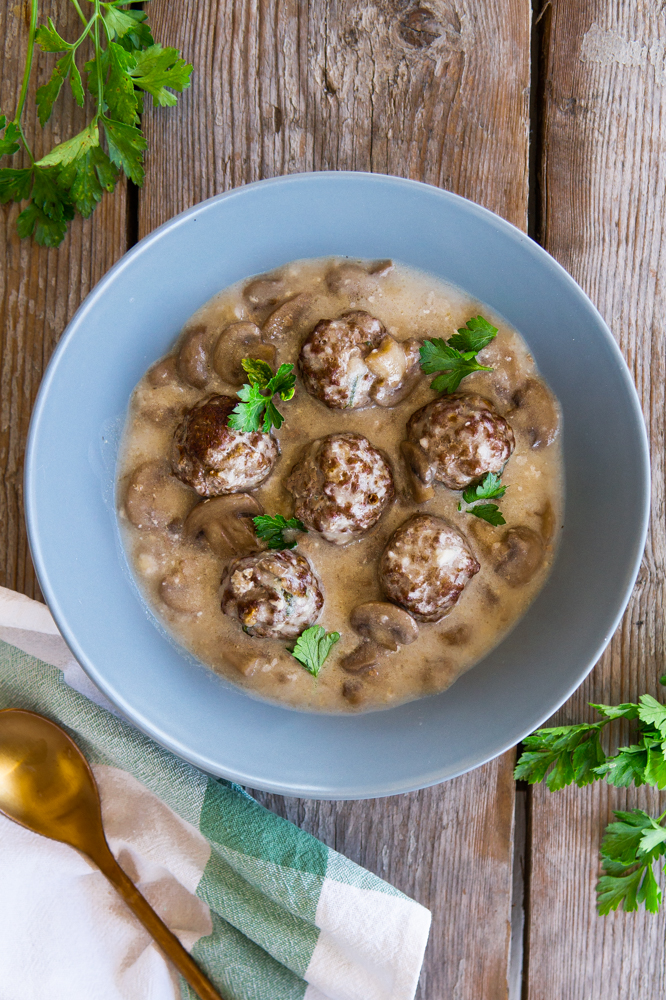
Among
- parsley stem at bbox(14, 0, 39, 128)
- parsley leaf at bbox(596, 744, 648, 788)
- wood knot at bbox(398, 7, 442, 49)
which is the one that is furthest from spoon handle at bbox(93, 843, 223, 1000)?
wood knot at bbox(398, 7, 442, 49)

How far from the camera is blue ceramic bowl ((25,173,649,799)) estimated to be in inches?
90.5

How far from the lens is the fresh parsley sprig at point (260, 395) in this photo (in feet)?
7.45

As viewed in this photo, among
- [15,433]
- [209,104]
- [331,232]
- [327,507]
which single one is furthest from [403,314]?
[15,433]

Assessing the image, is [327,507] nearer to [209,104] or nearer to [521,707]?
[521,707]

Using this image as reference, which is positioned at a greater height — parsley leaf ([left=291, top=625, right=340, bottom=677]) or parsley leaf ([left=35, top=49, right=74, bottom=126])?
parsley leaf ([left=35, top=49, right=74, bottom=126])

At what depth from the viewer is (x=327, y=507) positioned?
7.50 ft

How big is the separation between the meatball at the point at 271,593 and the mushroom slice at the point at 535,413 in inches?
31.5

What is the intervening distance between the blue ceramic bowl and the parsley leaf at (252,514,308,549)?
0.49m

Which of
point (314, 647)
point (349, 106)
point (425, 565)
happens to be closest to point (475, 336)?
point (425, 565)

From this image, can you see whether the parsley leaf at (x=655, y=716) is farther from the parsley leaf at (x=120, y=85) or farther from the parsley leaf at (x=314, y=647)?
the parsley leaf at (x=120, y=85)

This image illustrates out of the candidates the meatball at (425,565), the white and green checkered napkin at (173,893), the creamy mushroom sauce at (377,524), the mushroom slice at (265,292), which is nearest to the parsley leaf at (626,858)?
the white and green checkered napkin at (173,893)

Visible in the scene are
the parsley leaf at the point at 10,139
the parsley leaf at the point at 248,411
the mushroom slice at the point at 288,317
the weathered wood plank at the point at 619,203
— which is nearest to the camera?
the parsley leaf at the point at 248,411

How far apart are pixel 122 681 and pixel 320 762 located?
64 centimetres

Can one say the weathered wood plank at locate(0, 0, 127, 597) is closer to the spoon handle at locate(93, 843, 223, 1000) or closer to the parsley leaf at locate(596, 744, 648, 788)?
the spoon handle at locate(93, 843, 223, 1000)
